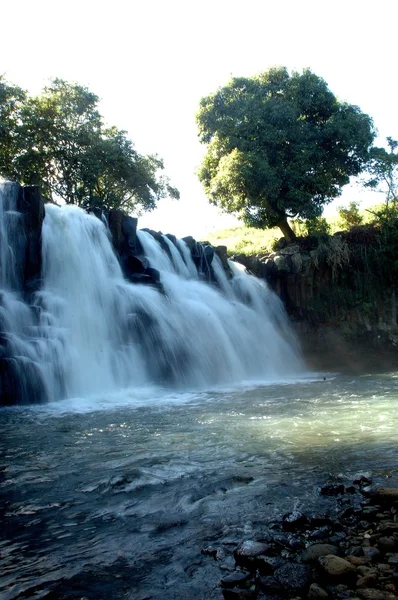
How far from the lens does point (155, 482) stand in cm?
396

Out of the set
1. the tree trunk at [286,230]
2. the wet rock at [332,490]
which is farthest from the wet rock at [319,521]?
the tree trunk at [286,230]

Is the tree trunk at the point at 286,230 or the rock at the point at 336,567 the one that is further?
the tree trunk at the point at 286,230

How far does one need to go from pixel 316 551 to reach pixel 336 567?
0.21m

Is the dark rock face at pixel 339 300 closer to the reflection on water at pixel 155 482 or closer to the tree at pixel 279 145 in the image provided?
the tree at pixel 279 145

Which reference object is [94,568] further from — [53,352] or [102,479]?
[53,352]

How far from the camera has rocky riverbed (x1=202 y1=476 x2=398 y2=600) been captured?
7.23 feet

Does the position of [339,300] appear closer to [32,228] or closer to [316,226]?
[316,226]

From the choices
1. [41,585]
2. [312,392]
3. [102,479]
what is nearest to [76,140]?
[312,392]

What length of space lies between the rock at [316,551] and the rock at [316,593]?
0.29 m

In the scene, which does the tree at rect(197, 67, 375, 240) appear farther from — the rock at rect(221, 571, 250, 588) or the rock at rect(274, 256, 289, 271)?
the rock at rect(221, 571, 250, 588)

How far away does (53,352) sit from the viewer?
32.9 ft

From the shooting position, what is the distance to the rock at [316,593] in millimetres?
2123

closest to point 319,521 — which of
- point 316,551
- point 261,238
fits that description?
point 316,551

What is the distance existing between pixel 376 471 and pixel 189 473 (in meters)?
1.62
